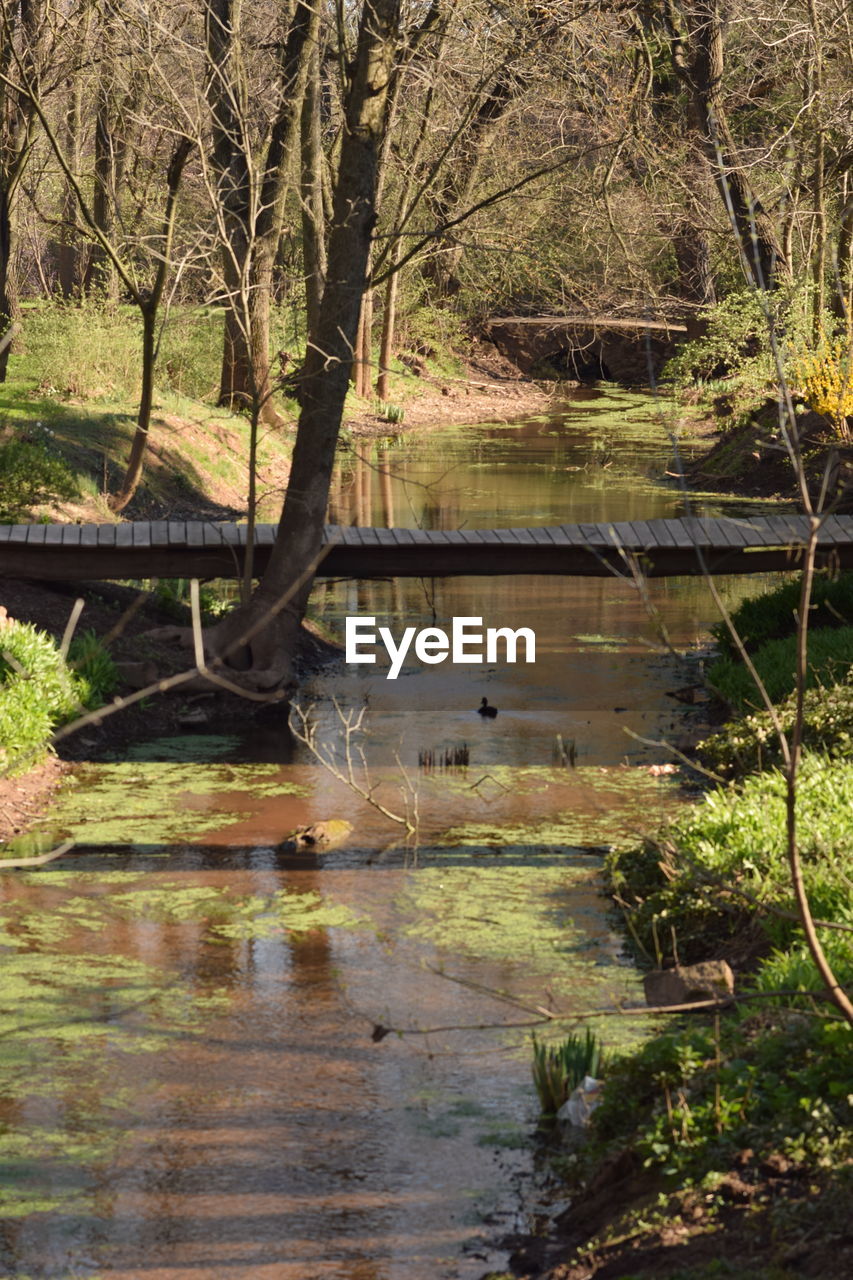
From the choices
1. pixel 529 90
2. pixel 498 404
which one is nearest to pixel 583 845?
pixel 529 90

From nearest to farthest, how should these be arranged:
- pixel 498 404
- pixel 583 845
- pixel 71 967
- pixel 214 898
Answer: pixel 71 967, pixel 214 898, pixel 583 845, pixel 498 404

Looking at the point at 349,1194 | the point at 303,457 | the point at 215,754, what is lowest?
the point at 349,1194

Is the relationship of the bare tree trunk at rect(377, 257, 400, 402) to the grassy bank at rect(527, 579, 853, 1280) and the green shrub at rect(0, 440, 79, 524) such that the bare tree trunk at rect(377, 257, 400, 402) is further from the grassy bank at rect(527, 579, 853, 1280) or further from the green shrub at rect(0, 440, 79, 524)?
the grassy bank at rect(527, 579, 853, 1280)

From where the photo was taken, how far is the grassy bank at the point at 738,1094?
4102mm

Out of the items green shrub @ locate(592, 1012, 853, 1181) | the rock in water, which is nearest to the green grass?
the rock in water

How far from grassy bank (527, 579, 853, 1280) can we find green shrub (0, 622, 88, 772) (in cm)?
434

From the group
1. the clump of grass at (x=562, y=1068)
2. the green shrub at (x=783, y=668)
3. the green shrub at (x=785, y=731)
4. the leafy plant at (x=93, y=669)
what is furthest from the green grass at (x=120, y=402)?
the clump of grass at (x=562, y=1068)

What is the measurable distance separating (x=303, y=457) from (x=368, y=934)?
213 inches

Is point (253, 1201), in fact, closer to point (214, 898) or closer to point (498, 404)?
point (214, 898)

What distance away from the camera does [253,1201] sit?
5121 mm

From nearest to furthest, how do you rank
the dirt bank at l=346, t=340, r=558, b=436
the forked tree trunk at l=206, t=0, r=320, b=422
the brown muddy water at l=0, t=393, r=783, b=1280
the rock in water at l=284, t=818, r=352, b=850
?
the brown muddy water at l=0, t=393, r=783, b=1280, the rock in water at l=284, t=818, r=352, b=850, the forked tree trunk at l=206, t=0, r=320, b=422, the dirt bank at l=346, t=340, r=558, b=436

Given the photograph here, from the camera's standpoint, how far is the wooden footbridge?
1283cm

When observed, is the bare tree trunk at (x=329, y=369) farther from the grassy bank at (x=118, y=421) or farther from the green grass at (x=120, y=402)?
the green grass at (x=120, y=402)

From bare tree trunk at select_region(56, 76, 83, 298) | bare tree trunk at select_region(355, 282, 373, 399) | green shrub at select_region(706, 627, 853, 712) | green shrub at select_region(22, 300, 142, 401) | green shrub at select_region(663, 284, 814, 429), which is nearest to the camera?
green shrub at select_region(706, 627, 853, 712)
